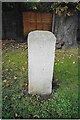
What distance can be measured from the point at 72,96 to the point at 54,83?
1.96 ft

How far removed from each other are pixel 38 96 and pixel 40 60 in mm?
816

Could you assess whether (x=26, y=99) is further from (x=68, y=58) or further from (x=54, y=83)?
(x=68, y=58)

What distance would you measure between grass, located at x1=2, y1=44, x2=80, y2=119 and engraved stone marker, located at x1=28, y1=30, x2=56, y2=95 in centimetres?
22

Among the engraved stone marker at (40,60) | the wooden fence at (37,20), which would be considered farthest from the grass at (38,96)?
the wooden fence at (37,20)

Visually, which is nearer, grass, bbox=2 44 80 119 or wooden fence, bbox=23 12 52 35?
grass, bbox=2 44 80 119

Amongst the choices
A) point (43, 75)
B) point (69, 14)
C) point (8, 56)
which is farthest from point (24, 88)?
point (69, 14)

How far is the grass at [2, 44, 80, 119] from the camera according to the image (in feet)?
16.6

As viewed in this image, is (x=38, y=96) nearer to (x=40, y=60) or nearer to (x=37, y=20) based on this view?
(x=40, y=60)

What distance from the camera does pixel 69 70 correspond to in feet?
21.4

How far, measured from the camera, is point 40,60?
203 inches

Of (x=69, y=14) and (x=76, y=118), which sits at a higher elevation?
(x=69, y=14)

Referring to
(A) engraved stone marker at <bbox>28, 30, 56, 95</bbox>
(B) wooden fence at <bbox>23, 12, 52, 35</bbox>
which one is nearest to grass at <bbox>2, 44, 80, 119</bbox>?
(A) engraved stone marker at <bbox>28, 30, 56, 95</bbox>

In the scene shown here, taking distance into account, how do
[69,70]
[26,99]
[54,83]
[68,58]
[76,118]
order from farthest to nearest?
[68,58], [69,70], [54,83], [26,99], [76,118]

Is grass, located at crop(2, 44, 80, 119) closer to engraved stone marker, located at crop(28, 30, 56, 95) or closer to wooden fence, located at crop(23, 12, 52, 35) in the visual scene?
engraved stone marker, located at crop(28, 30, 56, 95)
